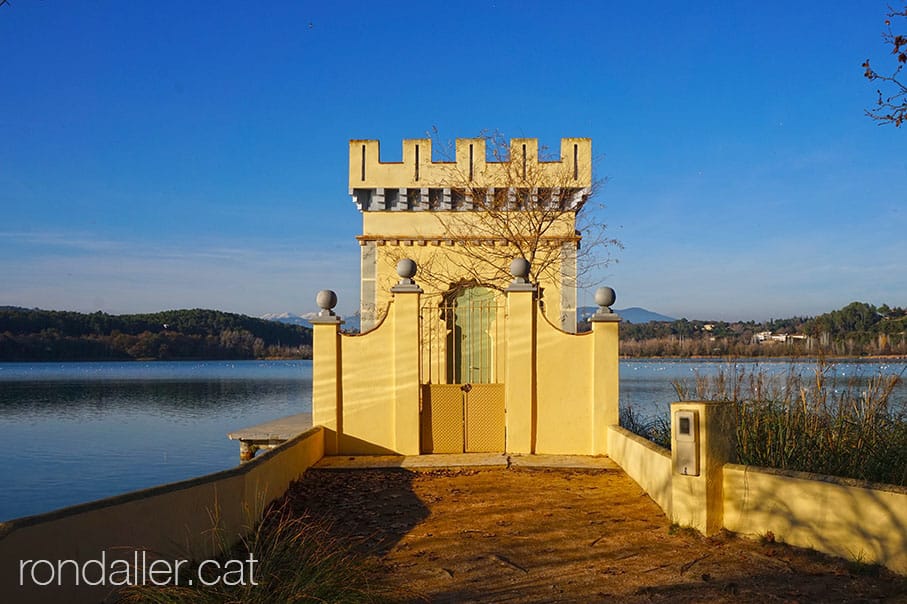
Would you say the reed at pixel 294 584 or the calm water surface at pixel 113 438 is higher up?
the reed at pixel 294 584

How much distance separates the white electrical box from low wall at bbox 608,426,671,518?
0.63m

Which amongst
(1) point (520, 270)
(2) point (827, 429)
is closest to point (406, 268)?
(1) point (520, 270)

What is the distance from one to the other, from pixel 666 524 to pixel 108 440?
28098 mm

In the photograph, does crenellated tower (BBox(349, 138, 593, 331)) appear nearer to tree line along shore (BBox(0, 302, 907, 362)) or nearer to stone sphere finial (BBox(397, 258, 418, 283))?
stone sphere finial (BBox(397, 258, 418, 283))

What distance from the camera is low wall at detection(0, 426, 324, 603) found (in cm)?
402

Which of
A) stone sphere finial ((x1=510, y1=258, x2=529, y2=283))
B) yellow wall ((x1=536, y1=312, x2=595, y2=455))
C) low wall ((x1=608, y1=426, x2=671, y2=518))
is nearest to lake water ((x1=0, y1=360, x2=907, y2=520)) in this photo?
low wall ((x1=608, y1=426, x2=671, y2=518))

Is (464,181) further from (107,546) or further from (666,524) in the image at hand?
(107,546)

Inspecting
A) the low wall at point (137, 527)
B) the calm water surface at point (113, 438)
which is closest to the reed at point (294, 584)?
the low wall at point (137, 527)

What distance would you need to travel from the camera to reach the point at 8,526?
13.0 feet

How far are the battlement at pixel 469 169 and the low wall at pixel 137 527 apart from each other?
31.4ft

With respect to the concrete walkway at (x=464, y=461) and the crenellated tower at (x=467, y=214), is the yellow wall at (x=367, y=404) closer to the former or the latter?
the concrete walkway at (x=464, y=461)

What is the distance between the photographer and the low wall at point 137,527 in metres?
4.02

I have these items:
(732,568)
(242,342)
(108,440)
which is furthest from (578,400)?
(242,342)

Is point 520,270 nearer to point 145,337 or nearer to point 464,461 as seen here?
point 464,461
